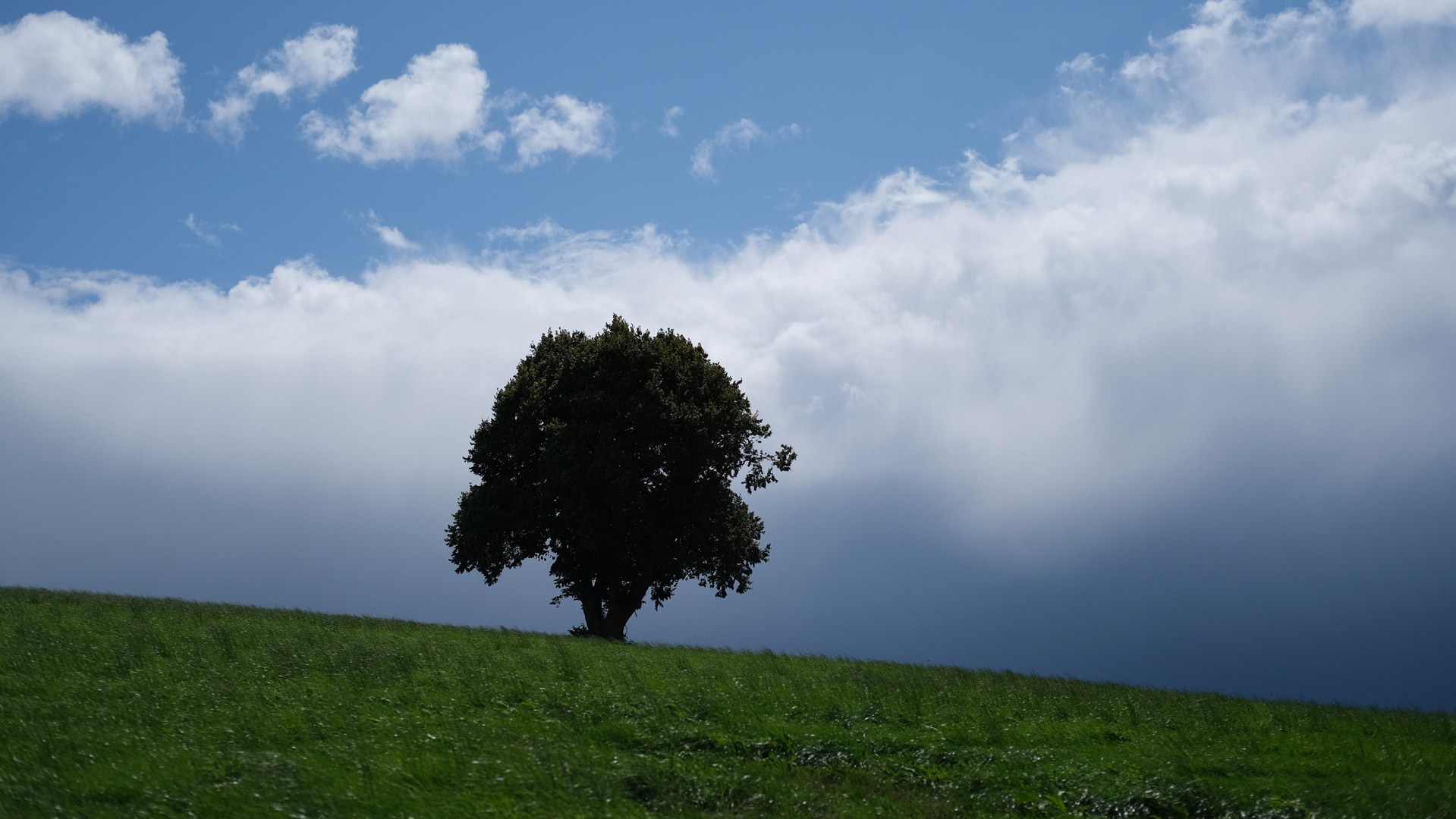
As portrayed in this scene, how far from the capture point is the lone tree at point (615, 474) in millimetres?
37938

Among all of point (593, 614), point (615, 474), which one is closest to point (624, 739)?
point (615, 474)

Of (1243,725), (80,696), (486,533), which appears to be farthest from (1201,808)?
(486,533)

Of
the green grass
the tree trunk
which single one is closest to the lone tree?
the tree trunk

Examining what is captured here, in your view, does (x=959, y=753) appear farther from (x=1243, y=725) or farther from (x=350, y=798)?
(x=350, y=798)

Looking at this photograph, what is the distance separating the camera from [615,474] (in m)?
37.2

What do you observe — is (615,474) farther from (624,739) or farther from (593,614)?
(624,739)

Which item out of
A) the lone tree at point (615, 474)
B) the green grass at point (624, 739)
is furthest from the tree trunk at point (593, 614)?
the green grass at point (624, 739)

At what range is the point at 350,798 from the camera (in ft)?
41.1

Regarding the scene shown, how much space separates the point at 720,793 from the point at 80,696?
13055 millimetres

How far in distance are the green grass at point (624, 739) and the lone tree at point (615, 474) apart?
1469 centimetres

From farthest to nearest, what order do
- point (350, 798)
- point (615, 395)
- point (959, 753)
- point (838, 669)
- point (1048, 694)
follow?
point (615, 395), point (838, 669), point (1048, 694), point (959, 753), point (350, 798)

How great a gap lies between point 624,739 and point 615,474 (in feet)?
70.1

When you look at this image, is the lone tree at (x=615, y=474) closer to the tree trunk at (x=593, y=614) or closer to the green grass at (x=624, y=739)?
the tree trunk at (x=593, y=614)

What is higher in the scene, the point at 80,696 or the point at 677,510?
the point at 677,510
